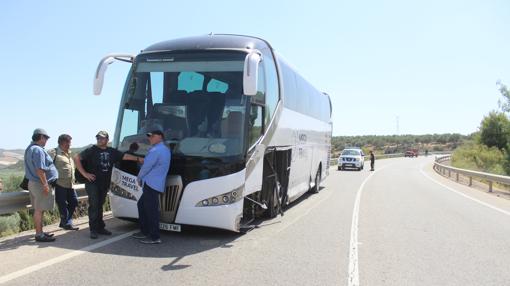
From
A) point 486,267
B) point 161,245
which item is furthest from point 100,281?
point 486,267

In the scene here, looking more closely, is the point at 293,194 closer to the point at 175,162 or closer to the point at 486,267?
the point at 175,162

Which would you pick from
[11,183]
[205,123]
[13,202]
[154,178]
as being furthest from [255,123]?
[11,183]

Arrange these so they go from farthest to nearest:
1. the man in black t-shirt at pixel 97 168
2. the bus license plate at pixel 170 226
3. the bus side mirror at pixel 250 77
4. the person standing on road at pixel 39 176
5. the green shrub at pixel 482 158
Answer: the green shrub at pixel 482 158 → the man in black t-shirt at pixel 97 168 → the bus license plate at pixel 170 226 → the person standing on road at pixel 39 176 → the bus side mirror at pixel 250 77

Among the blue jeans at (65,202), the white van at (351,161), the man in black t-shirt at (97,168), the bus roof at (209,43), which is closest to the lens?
the man in black t-shirt at (97,168)

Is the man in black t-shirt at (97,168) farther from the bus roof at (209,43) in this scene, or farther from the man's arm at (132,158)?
the bus roof at (209,43)

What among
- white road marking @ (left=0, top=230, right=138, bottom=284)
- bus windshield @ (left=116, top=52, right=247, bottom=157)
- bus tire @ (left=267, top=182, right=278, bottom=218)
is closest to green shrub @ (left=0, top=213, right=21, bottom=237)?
white road marking @ (left=0, top=230, right=138, bottom=284)

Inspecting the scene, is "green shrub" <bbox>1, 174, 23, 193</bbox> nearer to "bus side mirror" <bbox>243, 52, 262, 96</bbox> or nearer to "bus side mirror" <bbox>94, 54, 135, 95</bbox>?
"bus side mirror" <bbox>94, 54, 135, 95</bbox>

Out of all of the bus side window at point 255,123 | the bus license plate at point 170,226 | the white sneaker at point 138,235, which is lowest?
the white sneaker at point 138,235

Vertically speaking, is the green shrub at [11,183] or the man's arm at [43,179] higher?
the man's arm at [43,179]

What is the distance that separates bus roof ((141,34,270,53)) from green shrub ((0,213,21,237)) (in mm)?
3869

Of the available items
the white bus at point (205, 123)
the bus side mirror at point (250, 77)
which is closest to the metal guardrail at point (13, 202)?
the white bus at point (205, 123)

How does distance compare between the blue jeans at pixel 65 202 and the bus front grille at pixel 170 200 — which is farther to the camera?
the blue jeans at pixel 65 202

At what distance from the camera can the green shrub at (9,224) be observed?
870 centimetres

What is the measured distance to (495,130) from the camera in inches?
2224
